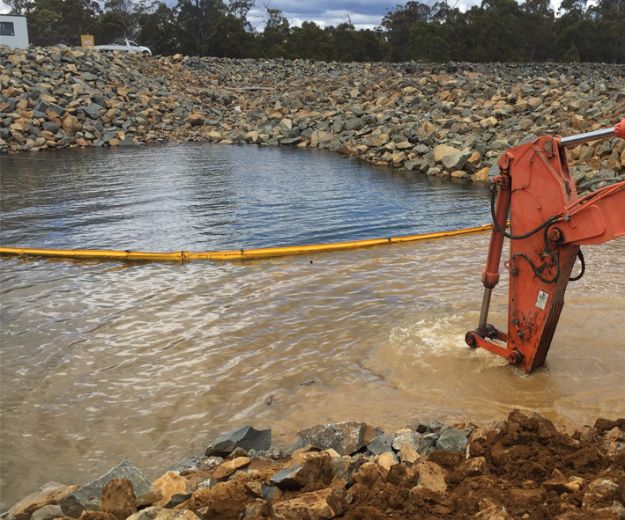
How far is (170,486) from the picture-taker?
12.6 ft

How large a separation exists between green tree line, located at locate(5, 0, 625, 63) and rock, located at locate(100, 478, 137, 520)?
171 ft

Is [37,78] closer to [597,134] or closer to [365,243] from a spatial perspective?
[365,243]

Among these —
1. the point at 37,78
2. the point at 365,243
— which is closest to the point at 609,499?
the point at 365,243

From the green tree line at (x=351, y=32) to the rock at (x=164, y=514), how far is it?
52284mm

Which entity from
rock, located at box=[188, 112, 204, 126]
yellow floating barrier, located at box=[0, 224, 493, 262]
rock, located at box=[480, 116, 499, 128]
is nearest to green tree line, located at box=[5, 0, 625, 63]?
rock, located at box=[188, 112, 204, 126]

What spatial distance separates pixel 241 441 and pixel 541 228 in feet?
8.78

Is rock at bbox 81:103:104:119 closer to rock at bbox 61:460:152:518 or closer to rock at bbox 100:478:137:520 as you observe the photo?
rock at bbox 61:460:152:518

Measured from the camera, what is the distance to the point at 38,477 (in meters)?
4.44

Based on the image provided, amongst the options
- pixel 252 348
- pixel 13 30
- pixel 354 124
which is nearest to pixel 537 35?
pixel 354 124

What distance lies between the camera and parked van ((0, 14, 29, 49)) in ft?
130

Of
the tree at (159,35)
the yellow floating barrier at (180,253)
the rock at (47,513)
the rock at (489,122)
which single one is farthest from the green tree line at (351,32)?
the rock at (47,513)

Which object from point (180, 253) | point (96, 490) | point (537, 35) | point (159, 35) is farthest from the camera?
point (537, 35)

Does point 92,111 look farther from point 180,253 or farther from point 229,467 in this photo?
point 229,467

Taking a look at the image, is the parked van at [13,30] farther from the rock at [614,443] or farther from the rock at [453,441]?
the rock at [614,443]
